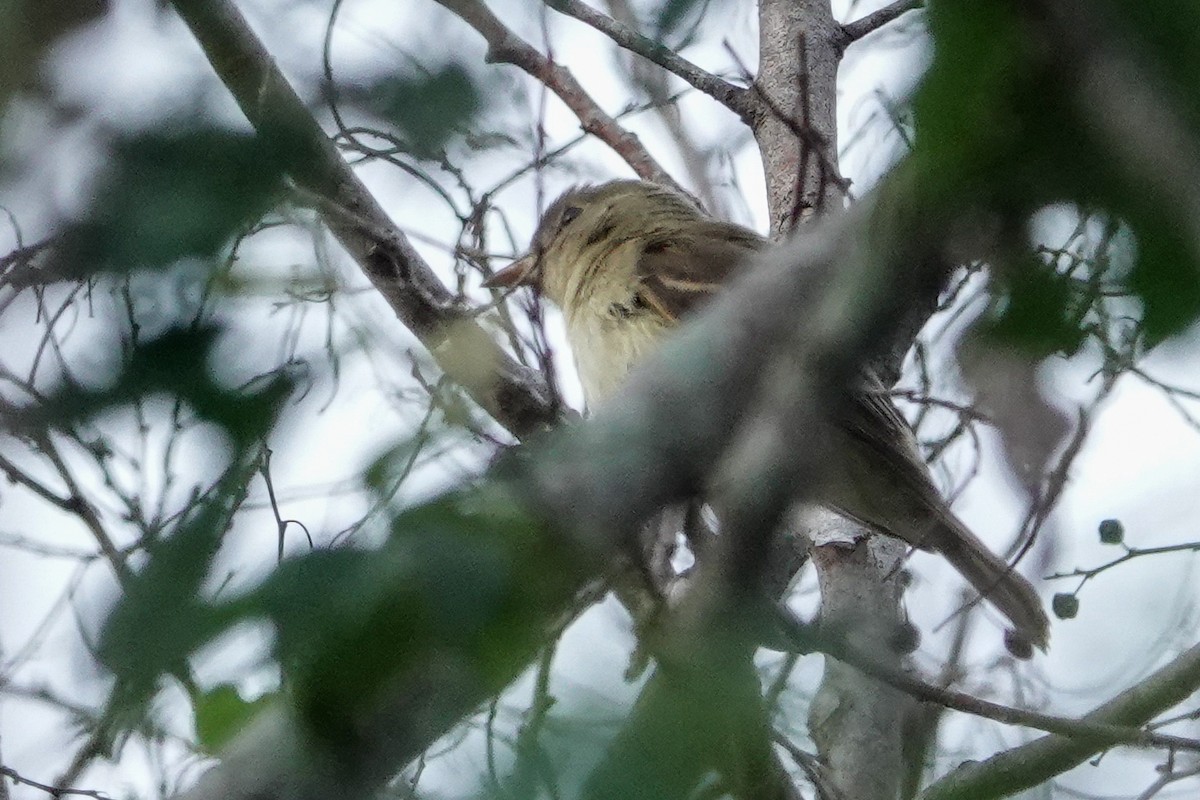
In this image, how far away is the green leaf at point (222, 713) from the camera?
74cm

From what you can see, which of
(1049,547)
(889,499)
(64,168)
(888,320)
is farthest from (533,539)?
(889,499)

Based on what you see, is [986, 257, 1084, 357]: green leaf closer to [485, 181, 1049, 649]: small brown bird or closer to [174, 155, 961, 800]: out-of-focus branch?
[174, 155, 961, 800]: out-of-focus branch

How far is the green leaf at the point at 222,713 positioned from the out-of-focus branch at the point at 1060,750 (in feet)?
3.23

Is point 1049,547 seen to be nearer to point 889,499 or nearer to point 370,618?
point 370,618

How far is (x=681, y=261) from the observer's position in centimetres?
404

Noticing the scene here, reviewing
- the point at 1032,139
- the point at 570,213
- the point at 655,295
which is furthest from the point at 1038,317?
the point at 570,213

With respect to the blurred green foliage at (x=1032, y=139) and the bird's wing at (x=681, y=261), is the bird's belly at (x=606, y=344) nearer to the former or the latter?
the bird's wing at (x=681, y=261)

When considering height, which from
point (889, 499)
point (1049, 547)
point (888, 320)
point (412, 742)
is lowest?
point (412, 742)

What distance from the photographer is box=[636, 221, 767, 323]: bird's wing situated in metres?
3.62

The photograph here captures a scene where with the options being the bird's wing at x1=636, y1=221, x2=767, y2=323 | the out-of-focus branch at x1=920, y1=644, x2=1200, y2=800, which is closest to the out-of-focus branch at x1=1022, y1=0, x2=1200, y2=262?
the out-of-focus branch at x1=920, y1=644, x2=1200, y2=800

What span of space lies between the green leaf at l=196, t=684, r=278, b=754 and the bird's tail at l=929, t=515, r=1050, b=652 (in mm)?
1259

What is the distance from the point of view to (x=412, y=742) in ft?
2.13

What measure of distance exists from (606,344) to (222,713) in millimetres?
3380

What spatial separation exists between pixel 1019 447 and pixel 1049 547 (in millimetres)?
657
